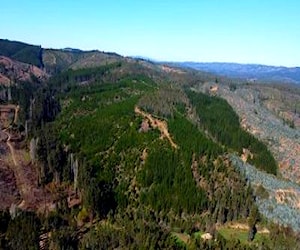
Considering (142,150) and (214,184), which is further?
(142,150)

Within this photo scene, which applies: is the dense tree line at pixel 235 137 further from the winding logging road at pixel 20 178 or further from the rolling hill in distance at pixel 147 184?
the winding logging road at pixel 20 178

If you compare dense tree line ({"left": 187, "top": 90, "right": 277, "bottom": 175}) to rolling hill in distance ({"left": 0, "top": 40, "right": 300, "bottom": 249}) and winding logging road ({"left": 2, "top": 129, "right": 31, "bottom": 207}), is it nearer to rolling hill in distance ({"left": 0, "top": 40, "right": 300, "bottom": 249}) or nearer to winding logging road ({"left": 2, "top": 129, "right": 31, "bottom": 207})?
rolling hill in distance ({"left": 0, "top": 40, "right": 300, "bottom": 249})

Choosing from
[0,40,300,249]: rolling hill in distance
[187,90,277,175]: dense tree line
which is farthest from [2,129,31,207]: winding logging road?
[187,90,277,175]: dense tree line

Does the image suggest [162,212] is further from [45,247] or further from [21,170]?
[21,170]

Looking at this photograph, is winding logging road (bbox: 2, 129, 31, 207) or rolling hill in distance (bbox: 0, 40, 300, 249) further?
winding logging road (bbox: 2, 129, 31, 207)

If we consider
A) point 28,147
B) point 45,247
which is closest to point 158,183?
point 45,247

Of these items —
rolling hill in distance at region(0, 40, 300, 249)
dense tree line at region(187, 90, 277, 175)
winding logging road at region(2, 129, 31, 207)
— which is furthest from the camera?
dense tree line at region(187, 90, 277, 175)

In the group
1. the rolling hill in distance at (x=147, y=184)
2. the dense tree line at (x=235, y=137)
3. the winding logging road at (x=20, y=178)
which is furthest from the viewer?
the dense tree line at (x=235, y=137)

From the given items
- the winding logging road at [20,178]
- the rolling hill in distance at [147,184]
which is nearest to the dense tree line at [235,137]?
the rolling hill in distance at [147,184]

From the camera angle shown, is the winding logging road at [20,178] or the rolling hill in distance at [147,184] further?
the winding logging road at [20,178]

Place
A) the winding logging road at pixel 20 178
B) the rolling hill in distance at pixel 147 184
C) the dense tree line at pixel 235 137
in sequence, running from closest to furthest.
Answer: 1. the rolling hill in distance at pixel 147 184
2. the winding logging road at pixel 20 178
3. the dense tree line at pixel 235 137

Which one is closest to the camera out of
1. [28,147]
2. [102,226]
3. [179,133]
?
[102,226]
